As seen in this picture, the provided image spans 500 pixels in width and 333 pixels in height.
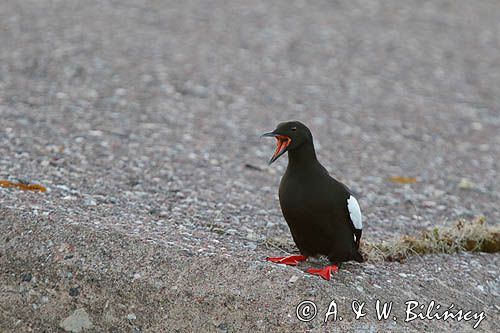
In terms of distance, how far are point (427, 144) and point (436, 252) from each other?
4.54m

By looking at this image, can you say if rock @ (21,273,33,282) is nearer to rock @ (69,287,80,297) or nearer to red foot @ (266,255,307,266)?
rock @ (69,287,80,297)

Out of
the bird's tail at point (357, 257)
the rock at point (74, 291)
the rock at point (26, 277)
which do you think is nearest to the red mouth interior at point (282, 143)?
the bird's tail at point (357, 257)

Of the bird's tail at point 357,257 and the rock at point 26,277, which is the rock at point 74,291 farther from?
the bird's tail at point 357,257

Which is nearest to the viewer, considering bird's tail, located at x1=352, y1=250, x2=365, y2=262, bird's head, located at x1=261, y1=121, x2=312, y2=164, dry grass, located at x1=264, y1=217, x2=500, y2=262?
bird's head, located at x1=261, y1=121, x2=312, y2=164

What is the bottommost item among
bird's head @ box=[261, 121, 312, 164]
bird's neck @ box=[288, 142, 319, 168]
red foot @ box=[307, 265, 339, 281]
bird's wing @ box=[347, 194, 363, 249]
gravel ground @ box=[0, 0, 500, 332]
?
gravel ground @ box=[0, 0, 500, 332]

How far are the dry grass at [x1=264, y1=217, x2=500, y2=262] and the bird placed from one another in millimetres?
749

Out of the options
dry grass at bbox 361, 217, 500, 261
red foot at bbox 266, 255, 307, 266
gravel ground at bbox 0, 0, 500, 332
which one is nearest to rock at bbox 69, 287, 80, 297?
gravel ground at bbox 0, 0, 500, 332

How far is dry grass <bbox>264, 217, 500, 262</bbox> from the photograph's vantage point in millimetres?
6803

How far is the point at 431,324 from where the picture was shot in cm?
594

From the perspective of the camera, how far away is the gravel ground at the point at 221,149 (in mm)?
5891

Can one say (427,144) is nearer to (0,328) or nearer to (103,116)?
(103,116)

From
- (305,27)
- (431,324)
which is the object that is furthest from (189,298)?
(305,27)

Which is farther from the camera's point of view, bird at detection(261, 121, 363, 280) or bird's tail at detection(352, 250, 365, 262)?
bird's tail at detection(352, 250, 365, 262)

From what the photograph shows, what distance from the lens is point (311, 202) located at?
5.78 m
